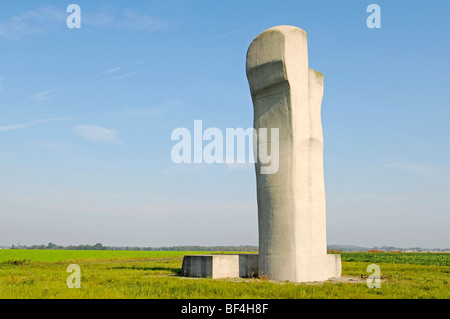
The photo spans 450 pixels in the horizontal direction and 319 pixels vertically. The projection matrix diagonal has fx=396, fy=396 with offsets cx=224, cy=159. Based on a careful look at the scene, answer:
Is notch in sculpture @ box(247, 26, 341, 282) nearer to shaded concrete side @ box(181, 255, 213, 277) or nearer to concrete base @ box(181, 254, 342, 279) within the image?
concrete base @ box(181, 254, 342, 279)

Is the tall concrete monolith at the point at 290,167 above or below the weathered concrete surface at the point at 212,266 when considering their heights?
above

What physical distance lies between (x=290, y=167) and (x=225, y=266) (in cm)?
534

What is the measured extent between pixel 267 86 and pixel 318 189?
17.0ft

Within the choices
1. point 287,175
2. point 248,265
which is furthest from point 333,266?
point 287,175

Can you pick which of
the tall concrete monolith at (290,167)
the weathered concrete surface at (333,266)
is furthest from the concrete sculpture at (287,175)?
the weathered concrete surface at (333,266)

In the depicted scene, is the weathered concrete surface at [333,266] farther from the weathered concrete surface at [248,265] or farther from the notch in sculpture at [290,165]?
the weathered concrete surface at [248,265]

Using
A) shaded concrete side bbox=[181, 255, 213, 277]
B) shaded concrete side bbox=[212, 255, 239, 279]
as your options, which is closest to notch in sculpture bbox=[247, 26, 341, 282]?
shaded concrete side bbox=[212, 255, 239, 279]

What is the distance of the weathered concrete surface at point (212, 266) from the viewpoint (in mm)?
17406

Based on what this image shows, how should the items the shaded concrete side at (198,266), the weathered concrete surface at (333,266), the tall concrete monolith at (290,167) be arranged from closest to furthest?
the tall concrete monolith at (290,167) → the shaded concrete side at (198,266) → the weathered concrete surface at (333,266)

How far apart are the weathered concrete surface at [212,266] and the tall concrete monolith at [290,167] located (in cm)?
135

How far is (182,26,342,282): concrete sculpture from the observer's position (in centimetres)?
1658

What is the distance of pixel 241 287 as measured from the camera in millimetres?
13500

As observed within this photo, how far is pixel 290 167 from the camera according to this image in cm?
1680
